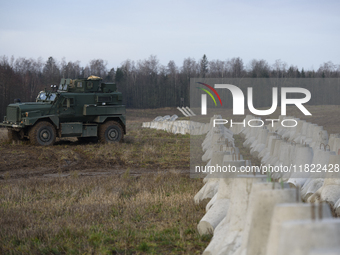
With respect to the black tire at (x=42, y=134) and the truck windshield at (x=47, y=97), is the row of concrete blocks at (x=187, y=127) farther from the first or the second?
the black tire at (x=42, y=134)

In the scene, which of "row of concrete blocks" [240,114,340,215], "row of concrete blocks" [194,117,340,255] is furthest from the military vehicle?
"row of concrete blocks" [194,117,340,255]

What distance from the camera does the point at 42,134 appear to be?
17.2m

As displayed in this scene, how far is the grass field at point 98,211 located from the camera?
5.11 m

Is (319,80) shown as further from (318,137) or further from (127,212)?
(127,212)

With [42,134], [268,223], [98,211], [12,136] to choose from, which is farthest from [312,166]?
[12,136]

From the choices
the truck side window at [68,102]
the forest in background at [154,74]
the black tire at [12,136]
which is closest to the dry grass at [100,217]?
the truck side window at [68,102]

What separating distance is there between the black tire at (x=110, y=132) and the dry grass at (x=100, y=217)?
8792mm

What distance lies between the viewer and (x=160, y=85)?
78.1 meters

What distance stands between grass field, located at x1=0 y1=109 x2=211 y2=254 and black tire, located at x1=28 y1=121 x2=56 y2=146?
3365 mm

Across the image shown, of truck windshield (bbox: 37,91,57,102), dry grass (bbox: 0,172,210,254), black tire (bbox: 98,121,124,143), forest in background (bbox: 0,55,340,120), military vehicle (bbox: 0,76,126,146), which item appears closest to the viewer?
dry grass (bbox: 0,172,210,254)

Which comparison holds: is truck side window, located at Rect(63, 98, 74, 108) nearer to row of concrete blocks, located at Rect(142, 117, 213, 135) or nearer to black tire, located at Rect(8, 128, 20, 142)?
black tire, located at Rect(8, 128, 20, 142)

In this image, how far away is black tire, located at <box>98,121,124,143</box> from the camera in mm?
18703

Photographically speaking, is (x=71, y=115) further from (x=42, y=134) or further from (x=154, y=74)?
(x=154, y=74)

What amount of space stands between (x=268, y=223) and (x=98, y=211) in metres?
4.23
